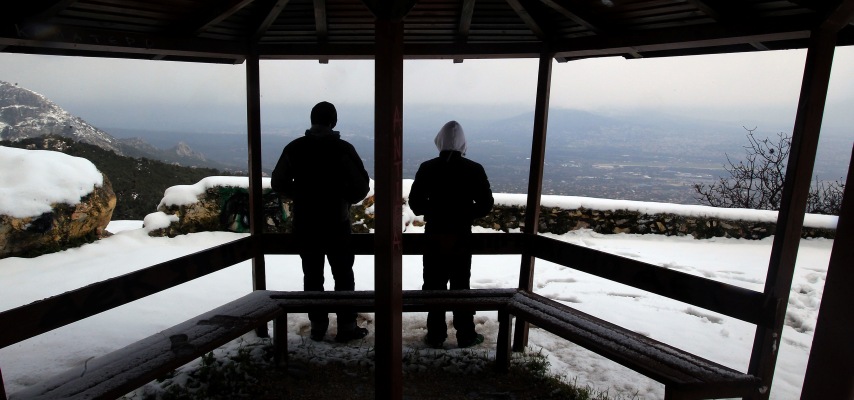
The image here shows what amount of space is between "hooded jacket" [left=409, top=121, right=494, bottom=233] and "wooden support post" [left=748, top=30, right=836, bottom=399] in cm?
177

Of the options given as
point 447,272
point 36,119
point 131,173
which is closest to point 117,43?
point 447,272

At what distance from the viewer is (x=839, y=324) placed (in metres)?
1.72

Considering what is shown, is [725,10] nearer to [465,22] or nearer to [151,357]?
[465,22]

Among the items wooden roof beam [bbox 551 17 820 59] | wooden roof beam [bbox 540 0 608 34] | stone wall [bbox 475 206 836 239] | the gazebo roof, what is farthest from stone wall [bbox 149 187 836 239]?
wooden roof beam [bbox 540 0 608 34]

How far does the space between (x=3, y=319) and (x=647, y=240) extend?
8237mm

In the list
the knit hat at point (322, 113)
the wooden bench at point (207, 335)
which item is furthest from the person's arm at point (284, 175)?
the wooden bench at point (207, 335)

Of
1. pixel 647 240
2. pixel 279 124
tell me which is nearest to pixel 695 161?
pixel 647 240

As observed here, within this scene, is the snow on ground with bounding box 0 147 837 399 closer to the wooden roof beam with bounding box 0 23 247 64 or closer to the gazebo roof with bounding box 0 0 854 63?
the wooden roof beam with bounding box 0 23 247 64

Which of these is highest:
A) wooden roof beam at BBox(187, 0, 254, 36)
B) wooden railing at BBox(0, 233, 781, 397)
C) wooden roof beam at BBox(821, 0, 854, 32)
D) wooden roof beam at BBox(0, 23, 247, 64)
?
wooden roof beam at BBox(187, 0, 254, 36)

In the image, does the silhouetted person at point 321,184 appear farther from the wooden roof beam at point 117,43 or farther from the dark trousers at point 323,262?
the wooden roof beam at point 117,43

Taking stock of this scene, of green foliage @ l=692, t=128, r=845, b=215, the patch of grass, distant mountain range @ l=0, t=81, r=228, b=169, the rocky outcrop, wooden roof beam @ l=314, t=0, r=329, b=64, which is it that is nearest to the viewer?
the patch of grass

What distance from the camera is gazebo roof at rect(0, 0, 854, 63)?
262 centimetres

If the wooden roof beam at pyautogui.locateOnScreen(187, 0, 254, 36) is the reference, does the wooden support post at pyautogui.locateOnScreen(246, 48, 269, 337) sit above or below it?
below

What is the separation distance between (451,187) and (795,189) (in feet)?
6.68
